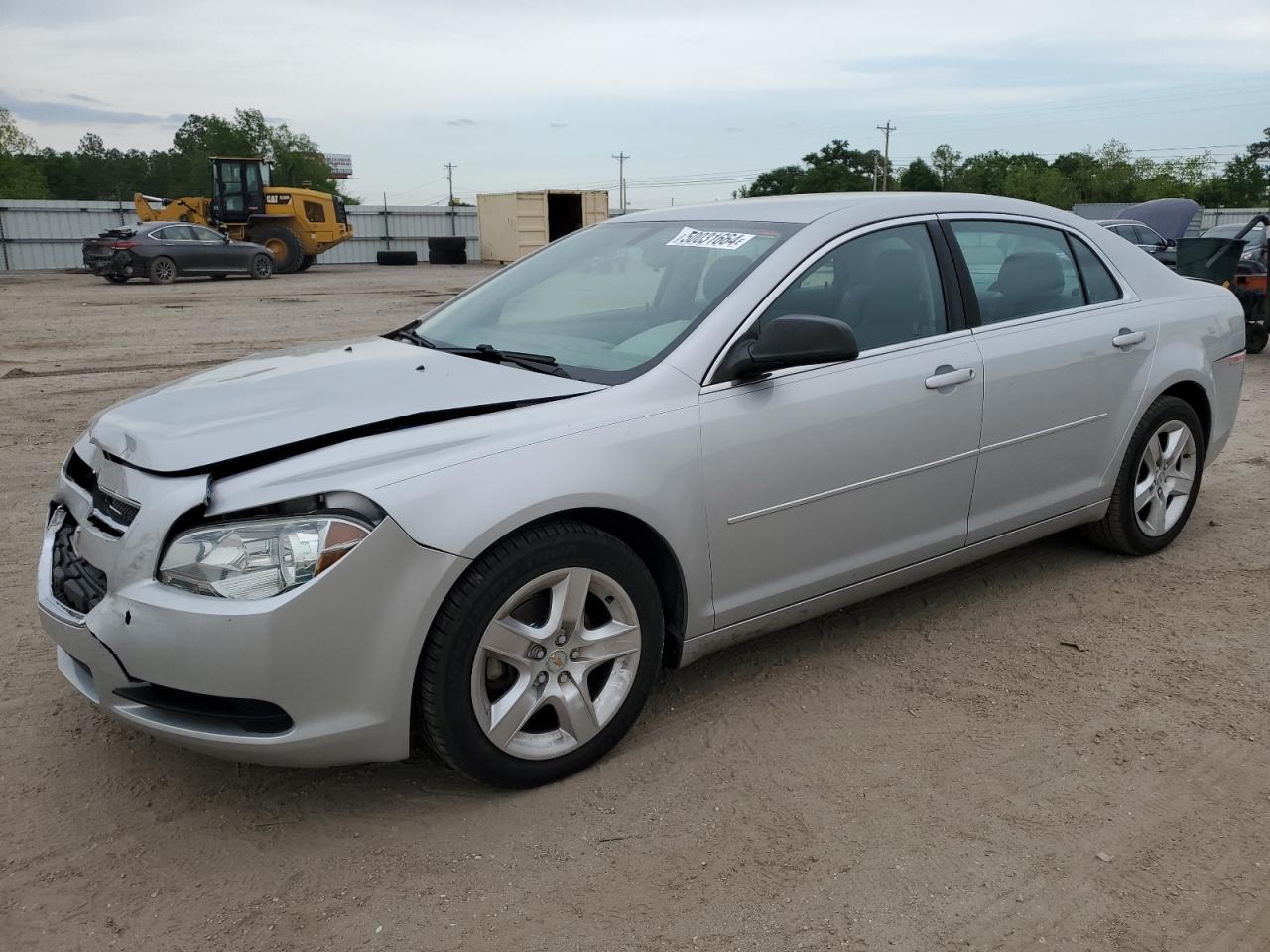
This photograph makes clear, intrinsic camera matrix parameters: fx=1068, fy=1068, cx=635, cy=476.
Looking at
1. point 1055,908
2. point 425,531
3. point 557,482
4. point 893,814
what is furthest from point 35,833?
point 1055,908

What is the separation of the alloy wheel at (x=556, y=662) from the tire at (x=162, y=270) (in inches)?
998

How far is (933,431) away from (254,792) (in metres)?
2.45

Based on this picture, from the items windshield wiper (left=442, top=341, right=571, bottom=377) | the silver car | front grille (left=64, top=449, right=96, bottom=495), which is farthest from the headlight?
windshield wiper (left=442, top=341, right=571, bottom=377)

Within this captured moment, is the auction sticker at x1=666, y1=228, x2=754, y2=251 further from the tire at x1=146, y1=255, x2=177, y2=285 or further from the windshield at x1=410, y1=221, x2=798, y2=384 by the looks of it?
the tire at x1=146, y1=255, x2=177, y2=285

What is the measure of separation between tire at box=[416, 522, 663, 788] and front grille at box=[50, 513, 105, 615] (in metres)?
0.89

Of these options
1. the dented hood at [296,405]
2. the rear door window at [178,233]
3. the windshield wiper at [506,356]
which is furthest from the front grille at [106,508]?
the rear door window at [178,233]

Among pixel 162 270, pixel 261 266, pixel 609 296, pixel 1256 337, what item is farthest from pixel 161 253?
pixel 609 296

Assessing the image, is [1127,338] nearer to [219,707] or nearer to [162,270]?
[219,707]

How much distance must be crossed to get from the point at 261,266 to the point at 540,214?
1096 centimetres

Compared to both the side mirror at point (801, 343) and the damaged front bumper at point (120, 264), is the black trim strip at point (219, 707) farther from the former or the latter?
the damaged front bumper at point (120, 264)

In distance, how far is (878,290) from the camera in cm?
373

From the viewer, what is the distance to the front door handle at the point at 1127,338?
4352mm

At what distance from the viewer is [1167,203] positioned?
66.6ft

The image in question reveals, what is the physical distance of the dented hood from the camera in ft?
9.06
